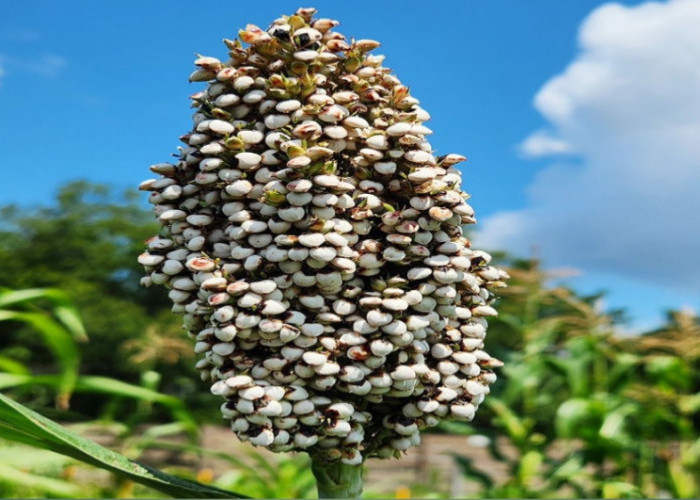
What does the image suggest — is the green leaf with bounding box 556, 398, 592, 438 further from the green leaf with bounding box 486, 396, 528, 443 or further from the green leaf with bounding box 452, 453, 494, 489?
the green leaf with bounding box 452, 453, 494, 489

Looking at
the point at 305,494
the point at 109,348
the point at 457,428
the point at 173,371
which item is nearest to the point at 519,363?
the point at 457,428

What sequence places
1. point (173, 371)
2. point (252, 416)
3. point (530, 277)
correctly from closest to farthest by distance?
point (252, 416) < point (530, 277) < point (173, 371)

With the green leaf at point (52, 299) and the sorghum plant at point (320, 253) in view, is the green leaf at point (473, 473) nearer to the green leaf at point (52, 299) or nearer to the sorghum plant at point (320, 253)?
the green leaf at point (52, 299)

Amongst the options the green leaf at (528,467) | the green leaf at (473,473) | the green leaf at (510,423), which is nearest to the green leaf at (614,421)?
the green leaf at (528,467)

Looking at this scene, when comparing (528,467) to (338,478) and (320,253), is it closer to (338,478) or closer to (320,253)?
(338,478)

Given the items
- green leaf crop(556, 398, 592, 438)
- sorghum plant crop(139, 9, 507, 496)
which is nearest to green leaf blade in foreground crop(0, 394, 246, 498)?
sorghum plant crop(139, 9, 507, 496)

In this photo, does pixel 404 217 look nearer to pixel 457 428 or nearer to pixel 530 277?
pixel 457 428

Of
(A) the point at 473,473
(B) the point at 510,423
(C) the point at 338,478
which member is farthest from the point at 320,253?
(A) the point at 473,473
